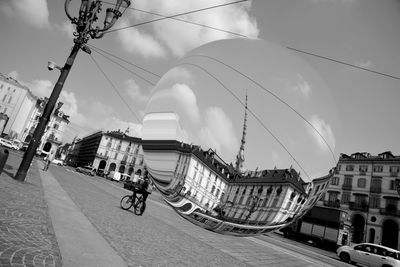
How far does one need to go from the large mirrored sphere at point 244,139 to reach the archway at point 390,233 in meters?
56.7

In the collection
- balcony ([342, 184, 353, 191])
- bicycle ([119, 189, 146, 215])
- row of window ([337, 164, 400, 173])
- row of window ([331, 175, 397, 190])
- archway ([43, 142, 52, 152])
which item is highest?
row of window ([337, 164, 400, 173])

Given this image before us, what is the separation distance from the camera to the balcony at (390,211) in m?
45.8

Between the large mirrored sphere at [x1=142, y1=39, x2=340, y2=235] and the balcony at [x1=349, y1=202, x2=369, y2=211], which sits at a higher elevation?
the balcony at [x1=349, y1=202, x2=369, y2=211]

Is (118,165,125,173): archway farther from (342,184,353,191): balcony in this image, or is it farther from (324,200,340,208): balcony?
(342,184,353,191): balcony

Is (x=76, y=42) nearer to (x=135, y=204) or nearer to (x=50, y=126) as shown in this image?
(x=135, y=204)

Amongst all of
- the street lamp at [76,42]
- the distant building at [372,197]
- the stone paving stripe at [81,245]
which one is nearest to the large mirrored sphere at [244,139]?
the stone paving stripe at [81,245]

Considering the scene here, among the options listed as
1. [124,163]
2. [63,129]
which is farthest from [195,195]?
[63,129]

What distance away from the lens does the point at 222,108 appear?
1298mm

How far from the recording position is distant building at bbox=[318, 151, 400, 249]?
4662cm

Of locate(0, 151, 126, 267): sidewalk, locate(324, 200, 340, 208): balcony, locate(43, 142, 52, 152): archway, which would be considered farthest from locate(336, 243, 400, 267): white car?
locate(43, 142, 52, 152): archway

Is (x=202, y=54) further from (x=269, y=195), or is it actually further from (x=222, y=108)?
(x=269, y=195)

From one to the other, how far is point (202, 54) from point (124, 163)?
95.7m

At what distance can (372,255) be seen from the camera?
1803cm

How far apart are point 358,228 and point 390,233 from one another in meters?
5.01
